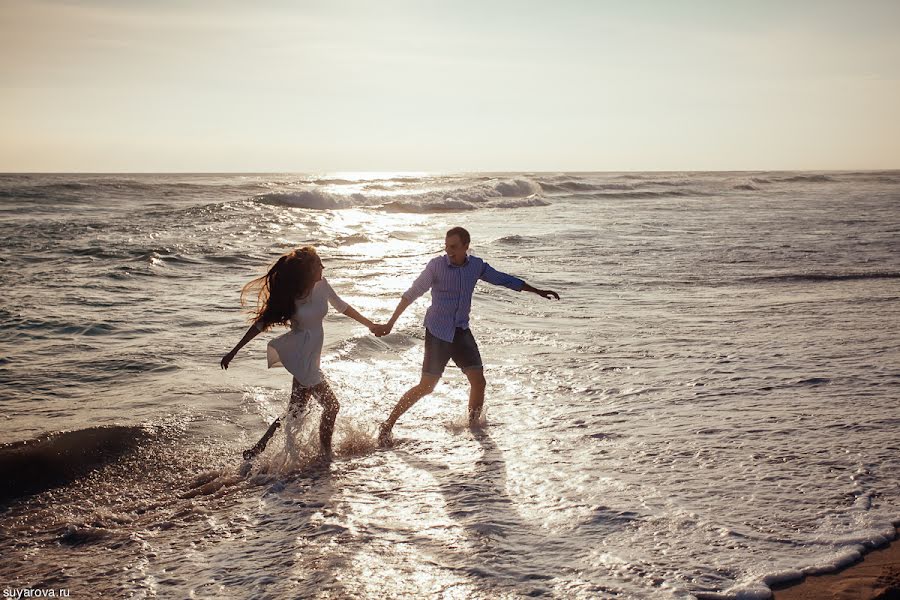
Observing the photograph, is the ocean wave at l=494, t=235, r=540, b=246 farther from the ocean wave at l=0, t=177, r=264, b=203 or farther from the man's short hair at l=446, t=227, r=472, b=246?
the ocean wave at l=0, t=177, r=264, b=203

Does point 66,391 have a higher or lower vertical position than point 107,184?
lower

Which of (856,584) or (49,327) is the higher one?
(49,327)

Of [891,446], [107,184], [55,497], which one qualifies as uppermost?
[107,184]

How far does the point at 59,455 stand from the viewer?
5875mm

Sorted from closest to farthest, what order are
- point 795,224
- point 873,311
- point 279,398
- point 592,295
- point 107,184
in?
point 279,398, point 873,311, point 592,295, point 795,224, point 107,184

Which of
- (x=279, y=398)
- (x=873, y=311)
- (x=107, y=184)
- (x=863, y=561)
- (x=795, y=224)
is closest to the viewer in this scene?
(x=863, y=561)

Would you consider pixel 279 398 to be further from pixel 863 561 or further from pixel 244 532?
pixel 863 561

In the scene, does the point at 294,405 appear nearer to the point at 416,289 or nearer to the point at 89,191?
the point at 416,289

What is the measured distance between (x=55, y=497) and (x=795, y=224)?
27.1 meters

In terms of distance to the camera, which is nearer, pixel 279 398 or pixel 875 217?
pixel 279 398

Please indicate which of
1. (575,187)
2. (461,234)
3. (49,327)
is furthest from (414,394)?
(575,187)

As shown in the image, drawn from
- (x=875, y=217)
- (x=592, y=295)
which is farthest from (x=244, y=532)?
(x=875, y=217)

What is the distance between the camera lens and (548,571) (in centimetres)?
389

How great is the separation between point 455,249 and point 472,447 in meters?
1.69
